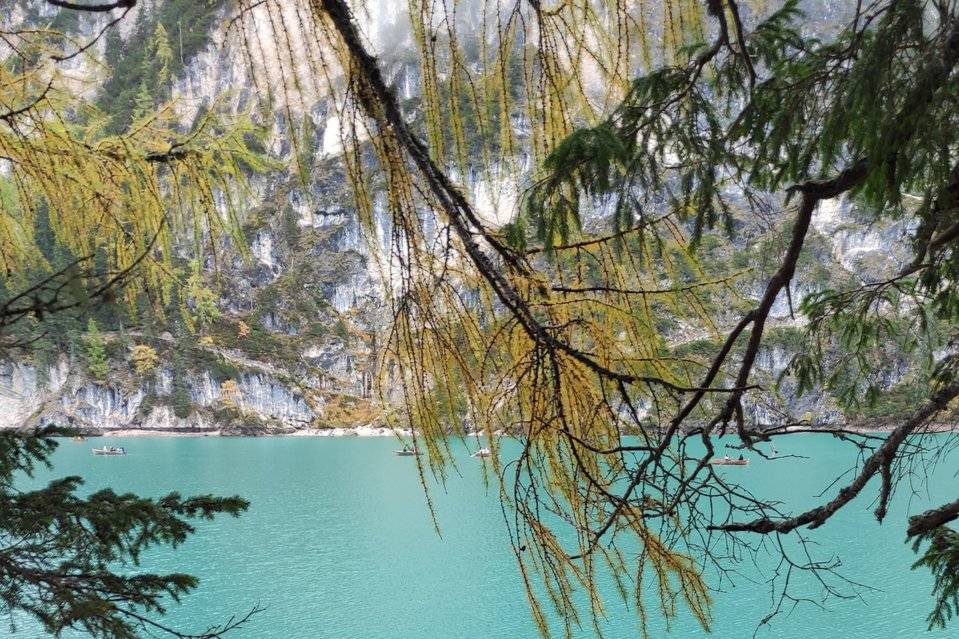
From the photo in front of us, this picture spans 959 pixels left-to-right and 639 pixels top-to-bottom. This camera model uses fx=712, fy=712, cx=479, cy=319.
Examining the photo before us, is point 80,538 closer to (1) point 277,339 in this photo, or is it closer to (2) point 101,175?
(2) point 101,175

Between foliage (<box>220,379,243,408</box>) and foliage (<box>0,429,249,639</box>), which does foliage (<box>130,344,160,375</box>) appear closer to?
foliage (<box>220,379,243,408</box>)

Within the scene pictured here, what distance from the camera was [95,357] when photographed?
5359 centimetres

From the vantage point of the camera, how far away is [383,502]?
23469 millimetres

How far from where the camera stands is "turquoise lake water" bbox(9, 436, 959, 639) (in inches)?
467

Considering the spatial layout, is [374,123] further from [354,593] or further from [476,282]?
[354,593]

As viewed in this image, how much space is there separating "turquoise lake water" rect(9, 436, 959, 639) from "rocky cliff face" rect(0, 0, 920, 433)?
2480 centimetres

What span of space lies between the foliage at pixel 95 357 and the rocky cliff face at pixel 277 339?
58 centimetres

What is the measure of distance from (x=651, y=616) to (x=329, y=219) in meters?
64.0

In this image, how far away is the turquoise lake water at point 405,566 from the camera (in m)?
11.9

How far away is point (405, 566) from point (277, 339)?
50.8 metres

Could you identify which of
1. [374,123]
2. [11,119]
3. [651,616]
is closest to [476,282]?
[374,123]

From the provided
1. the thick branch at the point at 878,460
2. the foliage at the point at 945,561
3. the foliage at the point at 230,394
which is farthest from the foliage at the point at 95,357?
the thick branch at the point at 878,460

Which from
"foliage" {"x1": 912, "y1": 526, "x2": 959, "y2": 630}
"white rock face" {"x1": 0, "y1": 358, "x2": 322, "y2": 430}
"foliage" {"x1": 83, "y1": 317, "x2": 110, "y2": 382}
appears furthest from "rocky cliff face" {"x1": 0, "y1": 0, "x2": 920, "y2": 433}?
"foliage" {"x1": 912, "y1": 526, "x2": 959, "y2": 630}

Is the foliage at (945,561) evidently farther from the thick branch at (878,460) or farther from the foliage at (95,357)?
the foliage at (95,357)
